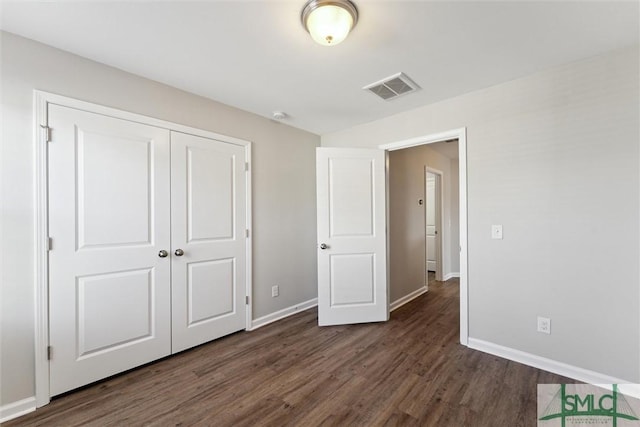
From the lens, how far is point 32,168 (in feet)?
5.55

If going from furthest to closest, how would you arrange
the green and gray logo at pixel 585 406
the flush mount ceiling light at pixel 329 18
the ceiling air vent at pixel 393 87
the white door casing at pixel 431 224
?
the white door casing at pixel 431 224
the ceiling air vent at pixel 393 87
the green and gray logo at pixel 585 406
the flush mount ceiling light at pixel 329 18

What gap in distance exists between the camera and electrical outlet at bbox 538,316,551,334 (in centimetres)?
208

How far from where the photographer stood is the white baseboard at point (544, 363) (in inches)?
74.1

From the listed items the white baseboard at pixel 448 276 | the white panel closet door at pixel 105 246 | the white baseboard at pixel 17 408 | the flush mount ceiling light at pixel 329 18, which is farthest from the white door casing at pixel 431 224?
the white baseboard at pixel 17 408

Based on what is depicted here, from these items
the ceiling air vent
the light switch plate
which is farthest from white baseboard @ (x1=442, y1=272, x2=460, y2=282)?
the ceiling air vent

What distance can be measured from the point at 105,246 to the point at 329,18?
2.21 metres

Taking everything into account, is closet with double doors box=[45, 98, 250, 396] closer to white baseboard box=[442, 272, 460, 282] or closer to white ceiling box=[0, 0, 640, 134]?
white ceiling box=[0, 0, 640, 134]

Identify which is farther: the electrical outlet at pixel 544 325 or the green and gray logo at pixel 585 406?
the electrical outlet at pixel 544 325

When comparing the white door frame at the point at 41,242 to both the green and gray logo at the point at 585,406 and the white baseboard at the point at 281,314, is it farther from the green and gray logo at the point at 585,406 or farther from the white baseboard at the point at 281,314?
the green and gray logo at the point at 585,406

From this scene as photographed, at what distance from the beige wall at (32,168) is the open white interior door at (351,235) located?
0.51m

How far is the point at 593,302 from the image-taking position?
6.26 feet

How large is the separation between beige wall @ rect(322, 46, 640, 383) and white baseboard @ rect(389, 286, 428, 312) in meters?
1.12

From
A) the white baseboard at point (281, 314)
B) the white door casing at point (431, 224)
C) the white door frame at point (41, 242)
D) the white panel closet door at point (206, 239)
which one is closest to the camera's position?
the white door frame at point (41, 242)

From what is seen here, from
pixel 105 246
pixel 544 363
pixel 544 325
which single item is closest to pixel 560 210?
pixel 544 325
